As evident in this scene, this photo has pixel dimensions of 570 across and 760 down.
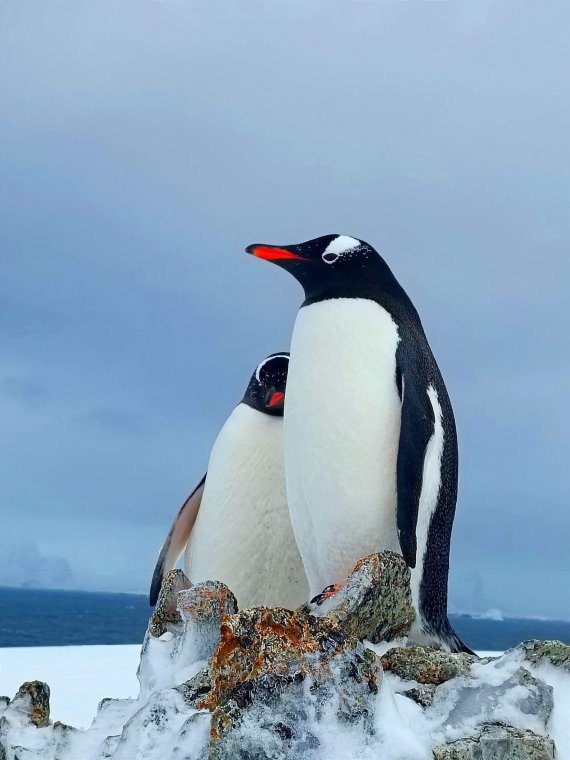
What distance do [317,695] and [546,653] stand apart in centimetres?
90

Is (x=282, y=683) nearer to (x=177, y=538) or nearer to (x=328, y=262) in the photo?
(x=328, y=262)

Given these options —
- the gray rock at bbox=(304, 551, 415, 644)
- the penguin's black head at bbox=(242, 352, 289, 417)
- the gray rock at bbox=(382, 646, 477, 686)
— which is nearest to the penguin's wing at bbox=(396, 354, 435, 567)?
the gray rock at bbox=(304, 551, 415, 644)

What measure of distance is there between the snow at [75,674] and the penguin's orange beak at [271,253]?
8.37 ft

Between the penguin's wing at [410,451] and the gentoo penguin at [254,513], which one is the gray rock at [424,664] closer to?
the penguin's wing at [410,451]

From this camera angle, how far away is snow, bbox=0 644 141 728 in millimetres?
5331

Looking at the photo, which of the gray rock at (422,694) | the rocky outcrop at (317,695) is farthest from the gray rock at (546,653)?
the gray rock at (422,694)

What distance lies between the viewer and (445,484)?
3.42m

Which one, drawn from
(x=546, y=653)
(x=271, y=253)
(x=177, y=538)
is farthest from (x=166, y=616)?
(x=271, y=253)

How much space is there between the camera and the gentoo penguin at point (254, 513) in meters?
4.04

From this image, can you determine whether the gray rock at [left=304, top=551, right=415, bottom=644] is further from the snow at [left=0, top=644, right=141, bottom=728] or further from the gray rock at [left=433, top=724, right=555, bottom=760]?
the snow at [left=0, top=644, right=141, bottom=728]

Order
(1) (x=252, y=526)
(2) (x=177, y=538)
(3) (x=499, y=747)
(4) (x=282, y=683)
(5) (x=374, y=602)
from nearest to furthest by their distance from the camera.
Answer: (4) (x=282, y=683) < (3) (x=499, y=747) < (5) (x=374, y=602) < (1) (x=252, y=526) < (2) (x=177, y=538)

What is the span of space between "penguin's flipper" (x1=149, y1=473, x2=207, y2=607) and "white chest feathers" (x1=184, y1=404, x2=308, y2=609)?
20cm

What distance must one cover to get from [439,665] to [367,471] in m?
0.82

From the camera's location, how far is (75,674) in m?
6.88
